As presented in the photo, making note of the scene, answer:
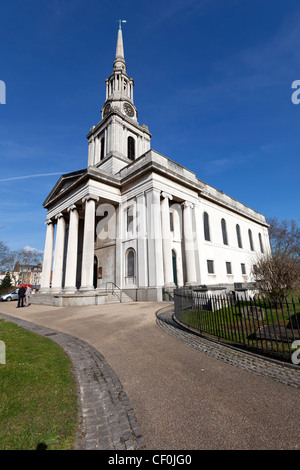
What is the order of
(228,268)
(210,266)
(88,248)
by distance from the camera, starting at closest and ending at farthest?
(88,248), (210,266), (228,268)

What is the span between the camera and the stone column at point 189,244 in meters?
20.9

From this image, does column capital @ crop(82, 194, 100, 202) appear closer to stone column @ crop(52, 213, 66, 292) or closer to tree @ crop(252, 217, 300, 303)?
stone column @ crop(52, 213, 66, 292)

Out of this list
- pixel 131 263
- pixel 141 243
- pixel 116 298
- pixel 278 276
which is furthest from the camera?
pixel 131 263

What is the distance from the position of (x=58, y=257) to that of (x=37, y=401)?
21758mm

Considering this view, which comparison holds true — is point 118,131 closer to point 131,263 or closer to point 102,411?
point 131,263

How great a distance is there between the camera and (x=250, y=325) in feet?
19.3

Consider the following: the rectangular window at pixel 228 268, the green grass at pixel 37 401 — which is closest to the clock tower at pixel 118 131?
the rectangular window at pixel 228 268

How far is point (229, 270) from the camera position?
91.1 ft

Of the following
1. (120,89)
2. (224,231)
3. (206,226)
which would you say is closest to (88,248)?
(206,226)

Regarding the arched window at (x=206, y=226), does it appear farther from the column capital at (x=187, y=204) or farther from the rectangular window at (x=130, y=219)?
the rectangular window at (x=130, y=219)

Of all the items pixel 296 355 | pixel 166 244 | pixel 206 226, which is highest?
pixel 206 226

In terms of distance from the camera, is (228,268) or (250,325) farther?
(228,268)

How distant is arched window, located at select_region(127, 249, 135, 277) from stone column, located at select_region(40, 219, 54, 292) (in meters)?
9.50

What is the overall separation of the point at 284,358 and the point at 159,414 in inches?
136
